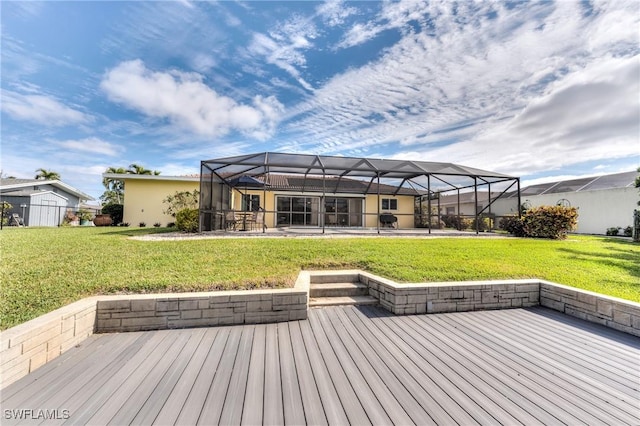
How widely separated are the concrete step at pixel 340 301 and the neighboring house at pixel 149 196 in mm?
13482

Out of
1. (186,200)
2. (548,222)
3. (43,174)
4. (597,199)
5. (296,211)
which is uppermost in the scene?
(43,174)

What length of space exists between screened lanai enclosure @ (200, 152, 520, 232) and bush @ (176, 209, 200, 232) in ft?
1.20

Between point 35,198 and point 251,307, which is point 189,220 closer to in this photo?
point 251,307

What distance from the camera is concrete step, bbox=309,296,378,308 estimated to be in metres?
3.90

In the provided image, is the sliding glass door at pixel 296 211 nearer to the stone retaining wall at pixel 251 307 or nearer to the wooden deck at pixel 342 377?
the stone retaining wall at pixel 251 307

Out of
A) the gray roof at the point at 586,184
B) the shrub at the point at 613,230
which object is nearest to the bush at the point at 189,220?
the shrub at the point at 613,230

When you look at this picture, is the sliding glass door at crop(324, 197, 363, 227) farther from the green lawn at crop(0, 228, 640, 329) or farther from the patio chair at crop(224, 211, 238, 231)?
the green lawn at crop(0, 228, 640, 329)

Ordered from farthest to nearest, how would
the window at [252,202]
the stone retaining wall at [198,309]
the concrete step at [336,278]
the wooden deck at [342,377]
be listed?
the window at [252,202]
the concrete step at [336,278]
the stone retaining wall at [198,309]
the wooden deck at [342,377]

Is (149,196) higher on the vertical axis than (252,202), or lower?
higher

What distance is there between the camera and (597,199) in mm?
15633

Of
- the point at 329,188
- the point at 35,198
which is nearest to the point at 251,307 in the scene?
the point at 329,188

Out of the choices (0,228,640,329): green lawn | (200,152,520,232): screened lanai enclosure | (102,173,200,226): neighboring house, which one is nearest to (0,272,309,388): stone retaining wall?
(0,228,640,329): green lawn

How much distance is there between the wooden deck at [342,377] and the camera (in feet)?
5.58

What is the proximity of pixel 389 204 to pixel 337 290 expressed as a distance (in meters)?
13.6
